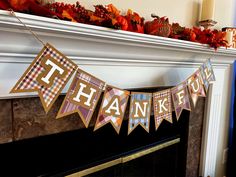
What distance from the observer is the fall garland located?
0.61 m

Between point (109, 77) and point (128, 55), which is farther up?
point (128, 55)

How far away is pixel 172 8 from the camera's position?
124 centimetres

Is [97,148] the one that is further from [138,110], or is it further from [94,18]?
[94,18]

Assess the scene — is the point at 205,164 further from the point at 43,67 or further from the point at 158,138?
the point at 43,67

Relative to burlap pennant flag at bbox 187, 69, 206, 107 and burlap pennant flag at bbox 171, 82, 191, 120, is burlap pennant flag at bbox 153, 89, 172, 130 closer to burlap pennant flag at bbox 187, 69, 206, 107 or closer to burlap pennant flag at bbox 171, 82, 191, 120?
burlap pennant flag at bbox 171, 82, 191, 120

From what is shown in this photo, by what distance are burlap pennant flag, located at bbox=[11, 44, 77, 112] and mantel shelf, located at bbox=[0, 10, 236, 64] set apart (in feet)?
0.20

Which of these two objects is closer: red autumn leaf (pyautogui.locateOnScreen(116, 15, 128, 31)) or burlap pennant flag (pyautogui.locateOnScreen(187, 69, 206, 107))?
red autumn leaf (pyautogui.locateOnScreen(116, 15, 128, 31))

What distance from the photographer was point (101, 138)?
1121 mm

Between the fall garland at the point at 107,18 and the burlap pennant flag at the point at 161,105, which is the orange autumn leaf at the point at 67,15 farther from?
the burlap pennant flag at the point at 161,105

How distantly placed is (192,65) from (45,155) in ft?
3.22

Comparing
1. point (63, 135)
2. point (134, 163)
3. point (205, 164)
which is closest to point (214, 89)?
point (205, 164)

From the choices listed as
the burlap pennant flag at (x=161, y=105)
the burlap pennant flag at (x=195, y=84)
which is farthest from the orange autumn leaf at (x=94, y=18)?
the burlap pennant flag at (x=195, y=84)

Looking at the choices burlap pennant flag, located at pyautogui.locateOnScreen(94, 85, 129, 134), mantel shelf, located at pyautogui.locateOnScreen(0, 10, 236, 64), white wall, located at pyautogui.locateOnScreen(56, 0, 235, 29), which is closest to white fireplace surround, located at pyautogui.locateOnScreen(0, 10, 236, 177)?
mantel shelf, located at pyautogui.locateOnScreen(0, 10, 236, 64)

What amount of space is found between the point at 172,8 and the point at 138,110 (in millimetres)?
706
